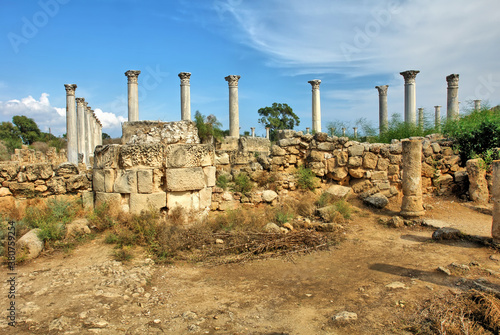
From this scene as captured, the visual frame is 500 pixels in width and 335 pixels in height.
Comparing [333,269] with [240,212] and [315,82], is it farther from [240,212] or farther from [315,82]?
[315,82]

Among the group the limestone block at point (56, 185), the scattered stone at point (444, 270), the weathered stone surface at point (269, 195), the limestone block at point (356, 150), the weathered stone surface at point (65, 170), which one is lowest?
the scattered stone at point (444, 270)

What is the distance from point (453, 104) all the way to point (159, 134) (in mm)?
16672

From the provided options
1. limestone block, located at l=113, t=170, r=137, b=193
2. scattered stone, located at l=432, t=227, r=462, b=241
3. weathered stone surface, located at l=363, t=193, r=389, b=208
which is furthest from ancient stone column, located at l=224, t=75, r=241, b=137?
scattered stone, located at l=432, t=227, r=462, b=241

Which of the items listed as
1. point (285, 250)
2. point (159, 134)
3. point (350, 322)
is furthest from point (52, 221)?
point (350, 322)

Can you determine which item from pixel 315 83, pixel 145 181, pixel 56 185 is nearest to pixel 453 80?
pixel 315 83

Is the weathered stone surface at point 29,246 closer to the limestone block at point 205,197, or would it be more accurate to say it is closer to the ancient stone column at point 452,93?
the limestone block at point 205,197

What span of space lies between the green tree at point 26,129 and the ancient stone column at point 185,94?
97.1 ft

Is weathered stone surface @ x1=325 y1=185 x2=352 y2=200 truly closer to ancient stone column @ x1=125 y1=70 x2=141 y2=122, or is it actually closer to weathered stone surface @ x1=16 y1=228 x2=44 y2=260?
weathered stone surface @ x1=16 y1=228 x2=44 y2=260

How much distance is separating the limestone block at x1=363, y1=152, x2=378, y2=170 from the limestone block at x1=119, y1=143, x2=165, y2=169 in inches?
209

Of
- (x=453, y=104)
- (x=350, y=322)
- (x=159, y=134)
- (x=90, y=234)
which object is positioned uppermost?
(x=453, y=104)

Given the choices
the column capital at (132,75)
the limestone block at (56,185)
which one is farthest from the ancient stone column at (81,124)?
the limestone block at (56,185)

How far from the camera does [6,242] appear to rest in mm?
4781

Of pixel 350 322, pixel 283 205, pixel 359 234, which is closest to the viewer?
pixel 350 322

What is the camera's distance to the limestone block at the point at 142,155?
5957 mm
